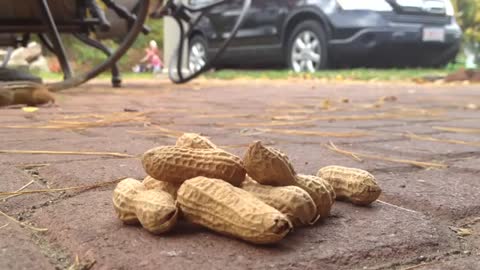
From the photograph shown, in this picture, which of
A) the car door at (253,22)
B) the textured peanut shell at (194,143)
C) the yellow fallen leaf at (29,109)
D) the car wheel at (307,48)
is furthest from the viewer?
the car door at (253,22)

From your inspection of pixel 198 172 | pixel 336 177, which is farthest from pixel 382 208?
pixel 198 172

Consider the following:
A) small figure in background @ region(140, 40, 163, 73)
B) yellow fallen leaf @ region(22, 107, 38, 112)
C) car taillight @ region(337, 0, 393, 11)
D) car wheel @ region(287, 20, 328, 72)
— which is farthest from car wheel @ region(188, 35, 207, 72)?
yellow fallen leaf @ region(22, 107, 38, 112)

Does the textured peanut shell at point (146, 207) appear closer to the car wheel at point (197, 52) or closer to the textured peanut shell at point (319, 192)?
the textured peanut shell at point (319, 192)

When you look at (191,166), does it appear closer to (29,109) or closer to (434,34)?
(29,109)

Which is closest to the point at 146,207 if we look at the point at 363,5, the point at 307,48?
the point at 363,5

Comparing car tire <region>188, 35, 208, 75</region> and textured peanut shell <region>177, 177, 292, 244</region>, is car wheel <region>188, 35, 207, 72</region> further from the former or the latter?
textured peanut shell <region>177, 177, 292, 244</region>

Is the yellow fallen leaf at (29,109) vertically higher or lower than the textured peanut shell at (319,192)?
lower

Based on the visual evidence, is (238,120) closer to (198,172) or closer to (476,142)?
(476,142)

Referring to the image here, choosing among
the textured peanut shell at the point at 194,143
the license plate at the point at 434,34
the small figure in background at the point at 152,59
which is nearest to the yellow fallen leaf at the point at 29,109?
the textured peanut shell at the point at 194,143
